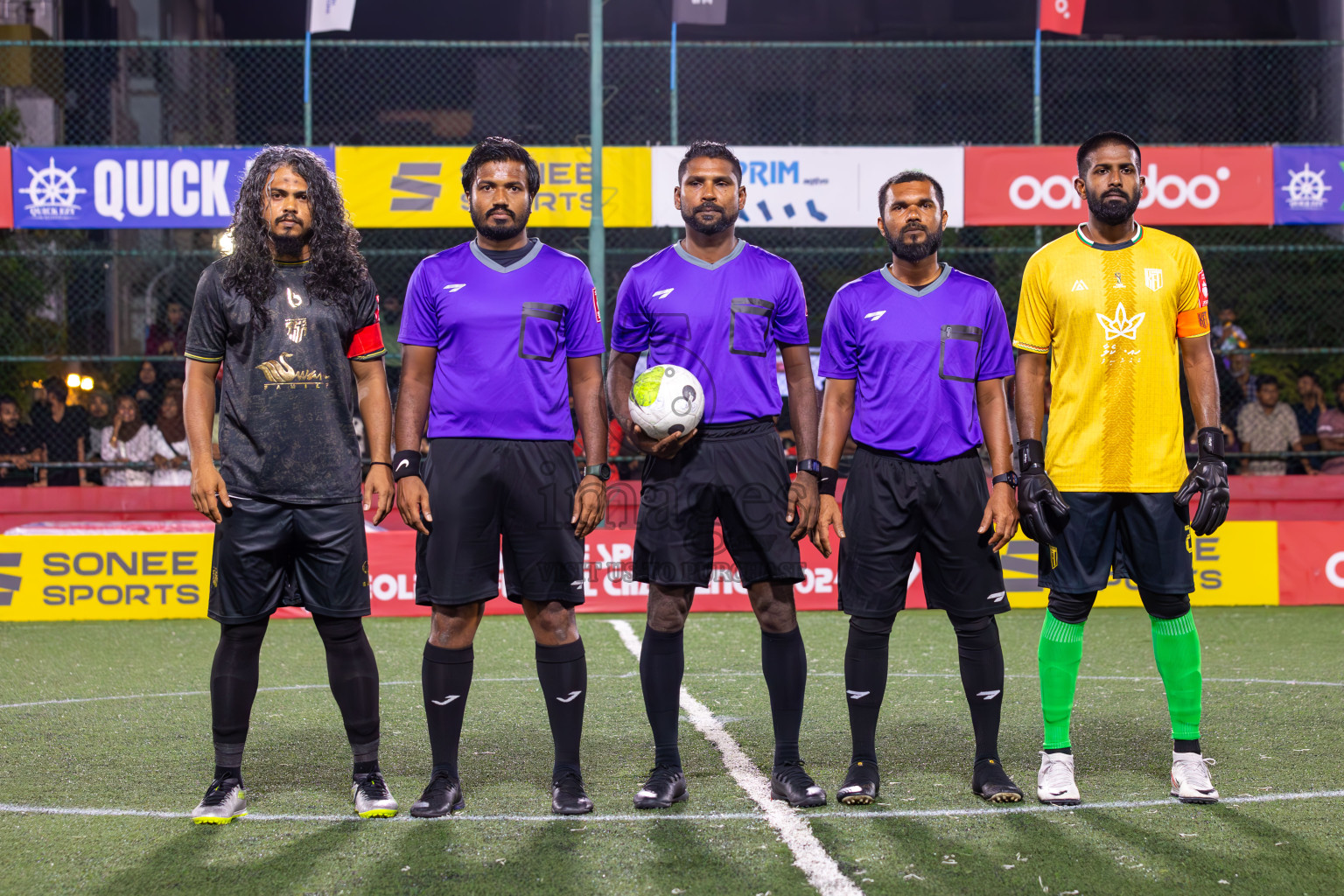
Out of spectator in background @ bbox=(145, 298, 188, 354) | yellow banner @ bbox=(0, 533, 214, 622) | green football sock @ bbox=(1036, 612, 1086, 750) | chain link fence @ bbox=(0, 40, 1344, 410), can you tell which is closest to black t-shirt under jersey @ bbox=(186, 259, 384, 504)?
green football sock @ bbox=(1036, 612, 1086, 750)

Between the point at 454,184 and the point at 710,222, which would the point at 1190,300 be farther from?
the point at 454,184

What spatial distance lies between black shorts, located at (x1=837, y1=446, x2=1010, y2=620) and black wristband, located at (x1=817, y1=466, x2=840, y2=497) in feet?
0.21

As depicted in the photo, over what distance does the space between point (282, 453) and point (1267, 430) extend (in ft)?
32.7

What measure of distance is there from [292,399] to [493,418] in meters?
0.66

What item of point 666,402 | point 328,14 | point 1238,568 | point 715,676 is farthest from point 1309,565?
point 328,14

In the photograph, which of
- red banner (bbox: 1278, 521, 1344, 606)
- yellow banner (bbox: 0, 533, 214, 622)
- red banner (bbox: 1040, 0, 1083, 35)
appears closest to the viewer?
yellow banner (bbox: 0, 533, 214, 622)

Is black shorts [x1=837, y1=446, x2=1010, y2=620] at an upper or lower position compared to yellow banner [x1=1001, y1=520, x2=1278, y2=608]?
upper

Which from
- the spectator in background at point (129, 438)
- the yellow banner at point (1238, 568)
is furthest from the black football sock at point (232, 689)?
the spectator in background at point (129, 438)

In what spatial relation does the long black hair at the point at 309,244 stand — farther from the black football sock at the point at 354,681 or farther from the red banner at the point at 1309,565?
the red banner at the point at 1309,565

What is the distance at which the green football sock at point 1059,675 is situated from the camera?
4.44 meters

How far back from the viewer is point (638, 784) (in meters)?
4.62

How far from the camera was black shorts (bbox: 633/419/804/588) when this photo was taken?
4359mm

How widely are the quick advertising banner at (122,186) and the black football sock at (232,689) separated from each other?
7.67 metres

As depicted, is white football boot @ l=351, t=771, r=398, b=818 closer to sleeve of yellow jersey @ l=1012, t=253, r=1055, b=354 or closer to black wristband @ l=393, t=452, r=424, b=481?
black wristband @ l=393, t=452, r=424, b=481
